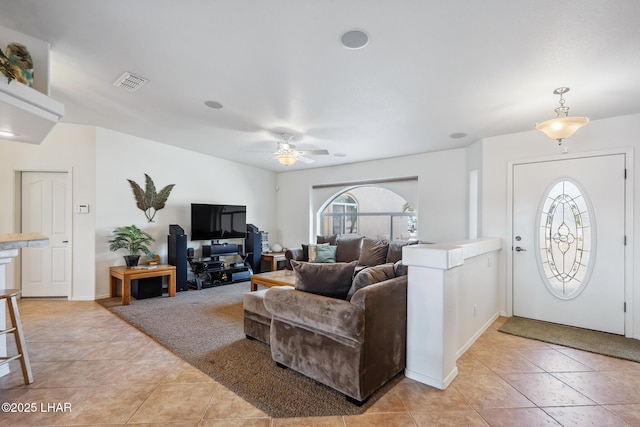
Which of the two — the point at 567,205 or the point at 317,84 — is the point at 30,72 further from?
the point at 567,205

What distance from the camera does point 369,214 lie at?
6.36 m

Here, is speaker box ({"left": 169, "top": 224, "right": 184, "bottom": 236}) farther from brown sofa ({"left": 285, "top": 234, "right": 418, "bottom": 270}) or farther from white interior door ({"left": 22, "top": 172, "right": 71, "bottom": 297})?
brown sofa ({"left": 285, "top": 234, "right": 418, "bottom": 270})

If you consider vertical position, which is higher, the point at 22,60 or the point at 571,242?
the point at 22,60

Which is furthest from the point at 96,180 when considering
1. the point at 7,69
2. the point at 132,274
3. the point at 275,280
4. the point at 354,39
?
the point at 354,39

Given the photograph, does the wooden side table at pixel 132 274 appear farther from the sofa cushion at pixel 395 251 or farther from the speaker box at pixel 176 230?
the sofa cushion at pixel 395 251

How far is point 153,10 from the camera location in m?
1.98

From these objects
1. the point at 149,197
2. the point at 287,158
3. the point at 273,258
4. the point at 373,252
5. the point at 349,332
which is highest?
the point at 287,158

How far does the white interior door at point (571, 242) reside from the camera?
10.8 ft

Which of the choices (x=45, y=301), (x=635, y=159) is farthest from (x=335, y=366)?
(x=45, y=301)

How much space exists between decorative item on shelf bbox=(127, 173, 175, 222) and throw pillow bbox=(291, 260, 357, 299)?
4033mm

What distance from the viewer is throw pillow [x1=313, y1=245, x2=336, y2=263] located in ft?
17.4

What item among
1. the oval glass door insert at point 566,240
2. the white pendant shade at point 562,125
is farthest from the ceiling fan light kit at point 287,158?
the oval glass door insert at point 566,240

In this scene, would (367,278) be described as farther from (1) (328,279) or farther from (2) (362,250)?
(2) (362,250)

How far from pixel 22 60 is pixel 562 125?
4572 mm
